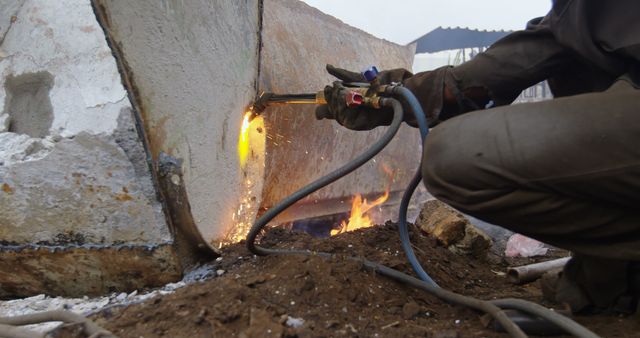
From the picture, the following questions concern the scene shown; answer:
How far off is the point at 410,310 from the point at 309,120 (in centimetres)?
151

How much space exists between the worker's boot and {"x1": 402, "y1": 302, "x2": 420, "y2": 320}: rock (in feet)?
1.46

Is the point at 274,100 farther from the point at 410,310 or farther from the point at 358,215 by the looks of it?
the point at 358,215

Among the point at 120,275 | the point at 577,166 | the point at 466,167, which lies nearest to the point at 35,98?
the point at 120,275

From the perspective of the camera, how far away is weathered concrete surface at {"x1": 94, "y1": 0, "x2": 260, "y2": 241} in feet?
4.96

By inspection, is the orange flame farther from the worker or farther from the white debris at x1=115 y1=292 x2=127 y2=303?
the worker

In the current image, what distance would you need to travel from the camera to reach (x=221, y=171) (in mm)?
1934

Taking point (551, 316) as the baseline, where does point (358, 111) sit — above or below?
above

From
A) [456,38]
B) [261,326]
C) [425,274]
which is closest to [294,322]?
[261,326]

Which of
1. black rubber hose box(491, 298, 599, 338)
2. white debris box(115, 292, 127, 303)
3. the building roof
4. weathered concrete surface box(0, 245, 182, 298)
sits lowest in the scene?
black rubber hose box(491, 298, 599, 338)

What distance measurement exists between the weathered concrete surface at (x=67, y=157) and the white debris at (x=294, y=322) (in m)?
0.53

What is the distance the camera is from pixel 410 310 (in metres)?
1.42

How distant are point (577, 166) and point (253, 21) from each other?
1.52m

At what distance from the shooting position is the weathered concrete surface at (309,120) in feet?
8.24

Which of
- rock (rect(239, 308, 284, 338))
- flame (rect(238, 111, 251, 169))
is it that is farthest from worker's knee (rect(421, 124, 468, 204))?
flame (rect(238, 111, 251, 169))
